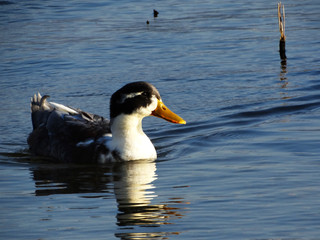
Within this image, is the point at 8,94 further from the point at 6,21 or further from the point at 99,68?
the point at 6,21

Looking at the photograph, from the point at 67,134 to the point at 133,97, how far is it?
51.0 inches

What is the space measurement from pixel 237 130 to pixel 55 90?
17.0 ft

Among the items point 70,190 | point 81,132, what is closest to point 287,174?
point 70,190

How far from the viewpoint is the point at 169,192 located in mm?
8594

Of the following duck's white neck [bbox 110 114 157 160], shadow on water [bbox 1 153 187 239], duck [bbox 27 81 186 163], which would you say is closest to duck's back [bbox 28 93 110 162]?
duck [bbox 27 81 186 163]

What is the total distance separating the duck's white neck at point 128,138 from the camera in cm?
1048

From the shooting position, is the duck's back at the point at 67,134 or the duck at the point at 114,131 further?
the duck's back at the point at 67,134

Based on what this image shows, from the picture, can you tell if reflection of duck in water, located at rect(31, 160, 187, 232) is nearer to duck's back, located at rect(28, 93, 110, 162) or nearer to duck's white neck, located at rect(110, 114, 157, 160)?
duck's white neck, located at rect(110, 114, 157, 160)

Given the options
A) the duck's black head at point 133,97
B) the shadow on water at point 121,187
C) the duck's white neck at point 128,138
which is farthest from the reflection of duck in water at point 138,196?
the duck's black head at point 133,97

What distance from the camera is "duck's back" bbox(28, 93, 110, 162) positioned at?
10758 mm

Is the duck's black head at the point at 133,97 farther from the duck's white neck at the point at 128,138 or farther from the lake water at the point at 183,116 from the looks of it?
the lake water at the point at 183,116

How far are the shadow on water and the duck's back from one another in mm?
176

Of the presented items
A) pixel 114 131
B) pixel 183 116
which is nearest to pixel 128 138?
pixel 114 131

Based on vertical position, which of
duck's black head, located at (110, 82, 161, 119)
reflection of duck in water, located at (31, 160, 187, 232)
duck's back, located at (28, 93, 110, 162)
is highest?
duck's black head, located at (110, 82, 161, 119)
